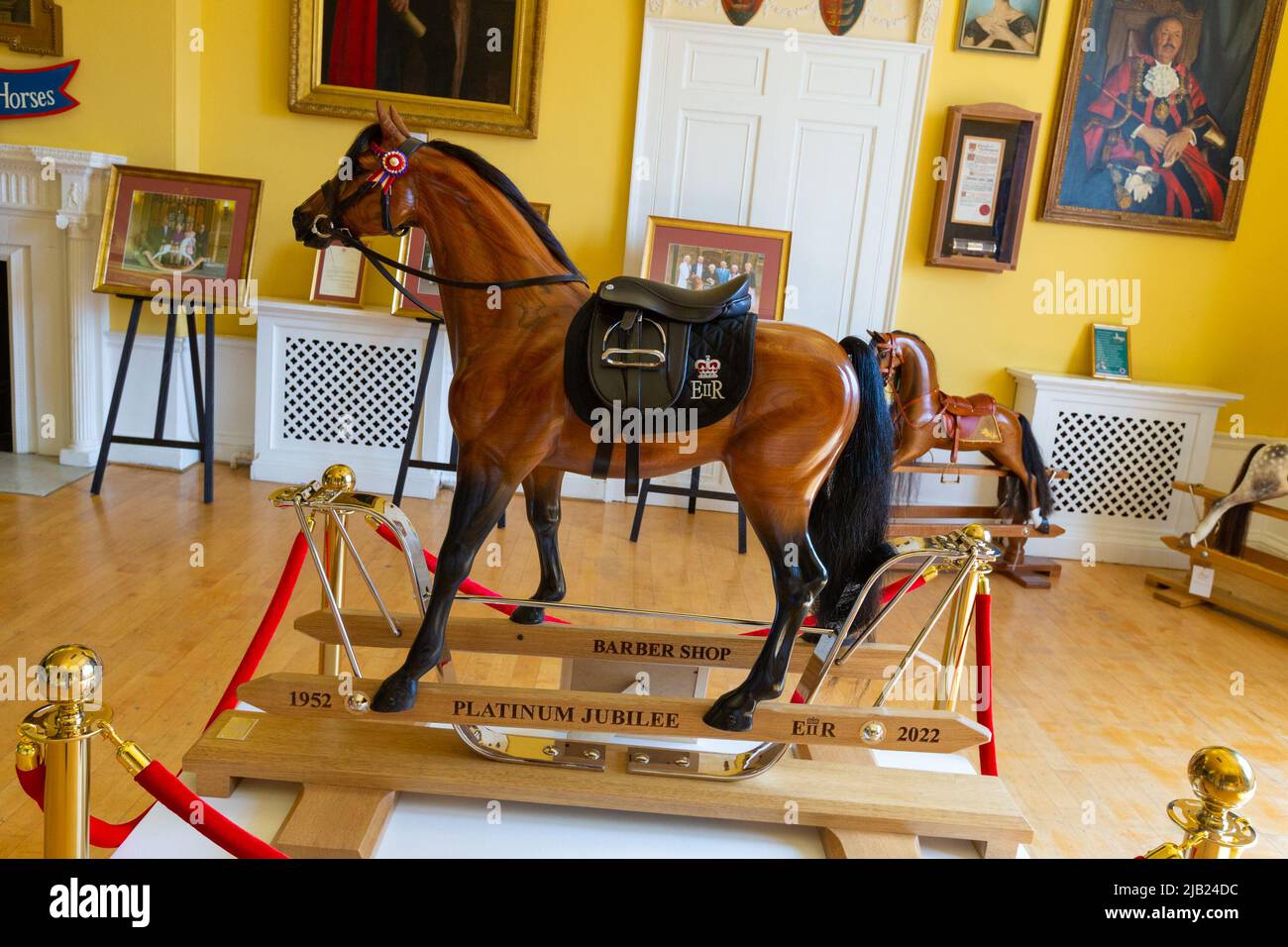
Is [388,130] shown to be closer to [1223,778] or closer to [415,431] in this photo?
[1223,778]

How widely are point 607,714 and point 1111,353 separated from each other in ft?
16.2

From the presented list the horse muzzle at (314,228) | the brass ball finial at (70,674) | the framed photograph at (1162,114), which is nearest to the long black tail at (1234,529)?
the framed photograph at (1162,114)

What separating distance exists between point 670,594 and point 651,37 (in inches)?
129

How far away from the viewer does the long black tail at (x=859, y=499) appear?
219 cm

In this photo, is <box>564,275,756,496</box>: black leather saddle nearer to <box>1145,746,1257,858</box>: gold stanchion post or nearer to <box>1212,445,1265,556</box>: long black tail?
<box>1145,746,1257,858</box>: gold stanchion post

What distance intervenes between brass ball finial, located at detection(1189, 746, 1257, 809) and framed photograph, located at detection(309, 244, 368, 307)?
5.20m

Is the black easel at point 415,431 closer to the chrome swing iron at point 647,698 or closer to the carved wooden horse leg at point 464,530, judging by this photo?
the chrome swing iron at point 647,698

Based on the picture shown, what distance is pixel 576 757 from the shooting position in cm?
207

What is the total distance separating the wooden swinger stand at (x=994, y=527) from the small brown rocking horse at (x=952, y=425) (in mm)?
78

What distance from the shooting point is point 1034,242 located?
5812mm
